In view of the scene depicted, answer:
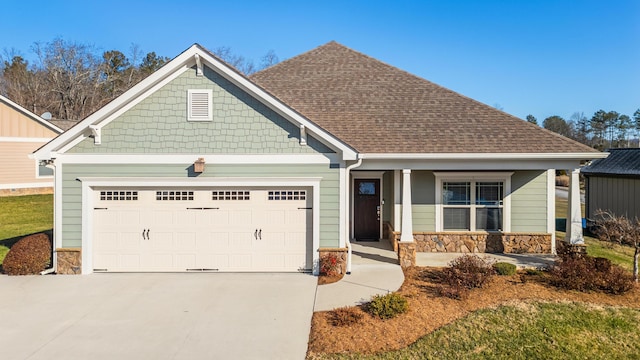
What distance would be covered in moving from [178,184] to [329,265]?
14.0ft

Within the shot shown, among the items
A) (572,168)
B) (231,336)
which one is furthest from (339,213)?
(572,168)

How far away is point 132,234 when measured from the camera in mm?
9891

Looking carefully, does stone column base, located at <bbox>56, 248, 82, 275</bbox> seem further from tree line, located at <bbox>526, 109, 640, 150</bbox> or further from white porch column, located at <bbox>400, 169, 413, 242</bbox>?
tree line, located at <bbox>526, 109, 640, 150</bbox>

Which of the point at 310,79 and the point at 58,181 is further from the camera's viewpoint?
the point at 310,79

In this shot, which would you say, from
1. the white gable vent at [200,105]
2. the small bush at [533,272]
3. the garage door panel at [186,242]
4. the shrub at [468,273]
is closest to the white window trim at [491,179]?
the small bush at [533,272]

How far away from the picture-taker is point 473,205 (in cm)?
1189

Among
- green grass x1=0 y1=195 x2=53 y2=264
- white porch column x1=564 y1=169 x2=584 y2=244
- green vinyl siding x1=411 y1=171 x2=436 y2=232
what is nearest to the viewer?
white porch column x1=564 y1=169 x2=584 y2=244

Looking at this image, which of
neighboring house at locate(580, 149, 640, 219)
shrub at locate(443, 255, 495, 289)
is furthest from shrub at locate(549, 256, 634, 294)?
neighboring house at locate(580, 149, 640, 219)

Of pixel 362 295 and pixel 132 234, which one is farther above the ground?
pixel 132 234

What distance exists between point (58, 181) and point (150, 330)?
5.32 metres

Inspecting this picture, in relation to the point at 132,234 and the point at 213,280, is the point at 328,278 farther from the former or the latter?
the point at 132,234

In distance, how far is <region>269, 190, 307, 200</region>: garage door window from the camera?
988 cm

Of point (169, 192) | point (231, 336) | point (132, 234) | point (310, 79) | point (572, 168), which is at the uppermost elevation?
point (310, 79)

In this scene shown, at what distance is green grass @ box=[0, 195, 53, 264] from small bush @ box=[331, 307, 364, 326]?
34.3 ft
